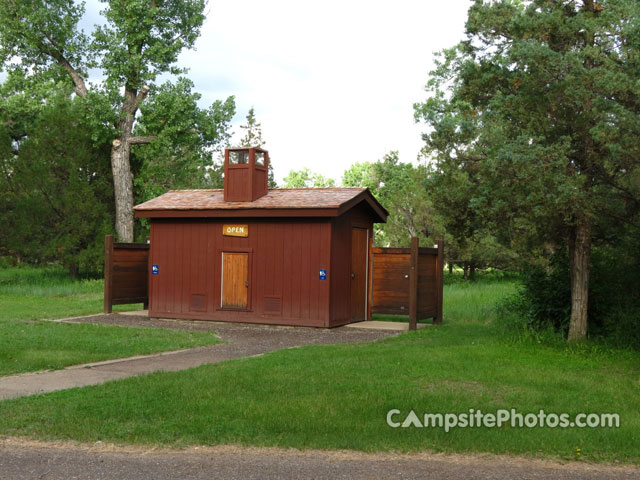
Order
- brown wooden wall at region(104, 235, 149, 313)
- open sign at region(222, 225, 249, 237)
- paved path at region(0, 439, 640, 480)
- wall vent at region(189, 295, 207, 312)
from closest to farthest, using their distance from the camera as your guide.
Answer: paved path at region(0, 439, 640, 480)
open sign at region(222, 225, 249, 237)
wall vent at region(189, 295, 207, 312)
brown wooden wall at region(104, 235, 149, 313)

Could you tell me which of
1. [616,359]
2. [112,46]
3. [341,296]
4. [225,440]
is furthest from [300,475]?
[112,46]

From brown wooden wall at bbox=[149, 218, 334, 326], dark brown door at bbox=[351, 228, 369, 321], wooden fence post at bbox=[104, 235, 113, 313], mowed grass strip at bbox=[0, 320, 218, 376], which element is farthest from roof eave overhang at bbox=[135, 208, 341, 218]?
mowed grass strip at bbox=[0, 320, 218, 376]

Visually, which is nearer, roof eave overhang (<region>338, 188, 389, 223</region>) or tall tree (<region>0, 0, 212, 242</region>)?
roof eave overhang (<region>338, 188, 389, 223</region>)

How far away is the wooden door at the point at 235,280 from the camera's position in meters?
17.4

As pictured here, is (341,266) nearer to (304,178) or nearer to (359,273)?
(359,273)

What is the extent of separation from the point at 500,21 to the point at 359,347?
6.06 metres

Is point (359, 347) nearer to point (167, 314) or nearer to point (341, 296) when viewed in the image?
point (341, 296)

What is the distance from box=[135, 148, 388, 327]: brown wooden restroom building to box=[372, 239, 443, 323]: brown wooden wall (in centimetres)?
31

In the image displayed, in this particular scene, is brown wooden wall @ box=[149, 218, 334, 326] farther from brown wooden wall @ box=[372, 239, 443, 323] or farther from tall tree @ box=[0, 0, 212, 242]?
tall tree @ box=[0, 0, 212, 242]

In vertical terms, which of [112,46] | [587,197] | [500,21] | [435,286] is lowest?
[435,286]

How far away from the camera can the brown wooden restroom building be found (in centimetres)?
1653

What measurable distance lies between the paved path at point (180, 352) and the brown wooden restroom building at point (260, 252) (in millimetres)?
498

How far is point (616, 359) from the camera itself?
10.7 m

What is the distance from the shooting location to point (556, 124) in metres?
11.8
